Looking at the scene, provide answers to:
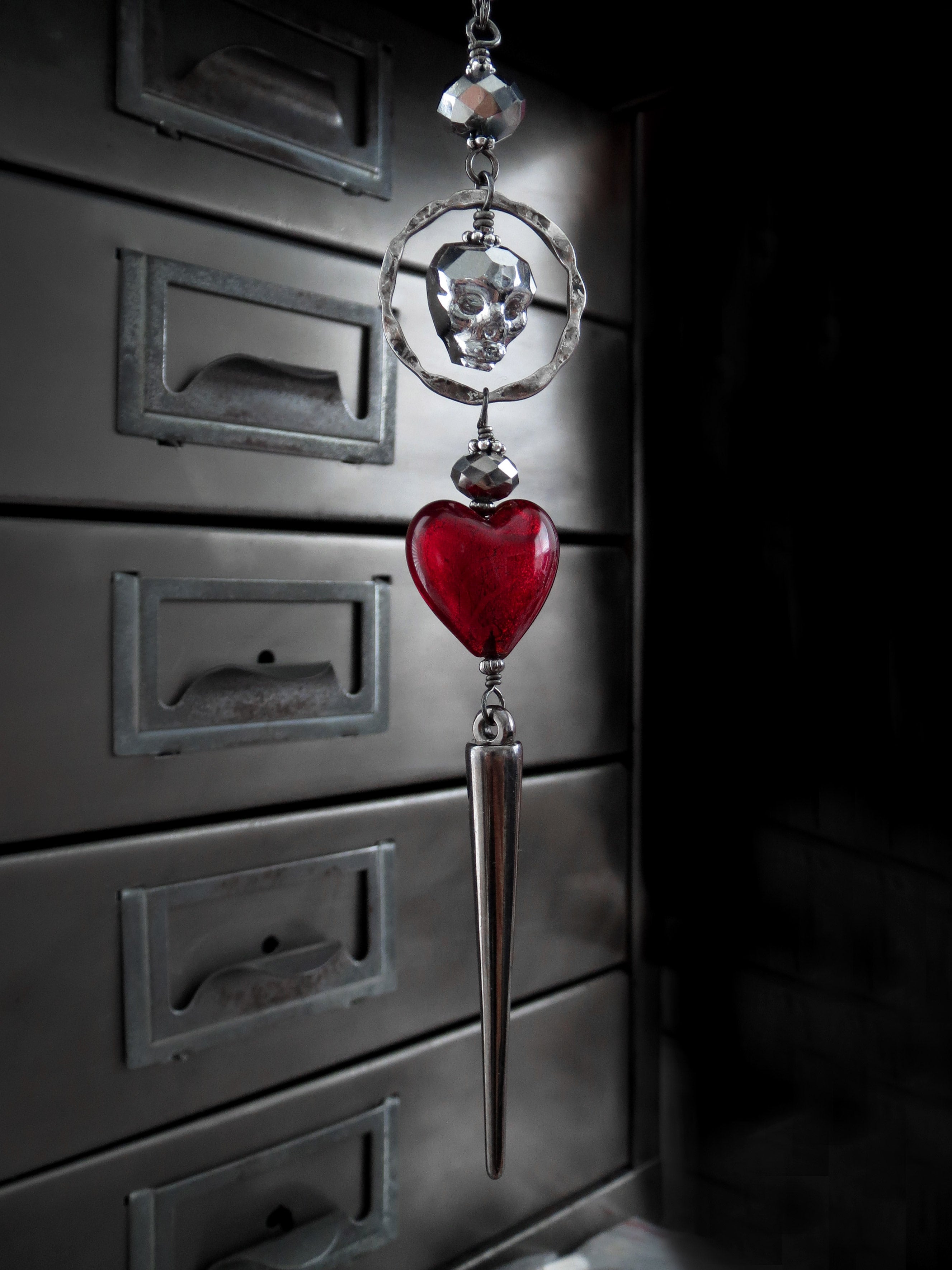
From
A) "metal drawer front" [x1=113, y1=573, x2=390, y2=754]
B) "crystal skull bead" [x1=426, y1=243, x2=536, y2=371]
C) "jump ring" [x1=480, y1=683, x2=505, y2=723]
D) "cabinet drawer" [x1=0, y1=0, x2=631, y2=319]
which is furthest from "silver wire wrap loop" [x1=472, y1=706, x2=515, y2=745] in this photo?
"cabinet drawer" [x1=0, y1=0, x2=631, y2=319]

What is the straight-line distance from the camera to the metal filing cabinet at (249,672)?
527 millimetres

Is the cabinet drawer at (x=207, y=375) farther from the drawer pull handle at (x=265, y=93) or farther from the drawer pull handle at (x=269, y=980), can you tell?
the drawer pull handle at (x=269, y=980)

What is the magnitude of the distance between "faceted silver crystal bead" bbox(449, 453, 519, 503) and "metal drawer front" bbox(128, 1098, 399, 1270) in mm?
485

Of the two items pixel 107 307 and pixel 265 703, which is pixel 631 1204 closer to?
pixel 265 703

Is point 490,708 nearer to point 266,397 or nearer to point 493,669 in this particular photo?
point 493,669

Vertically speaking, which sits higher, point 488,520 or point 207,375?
point 207,375

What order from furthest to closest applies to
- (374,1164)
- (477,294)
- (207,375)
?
(374,1164), (207,375), (477,294)

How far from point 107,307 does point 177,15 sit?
0.59 feet

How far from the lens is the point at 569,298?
1.03 ft

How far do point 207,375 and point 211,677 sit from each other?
18 cm

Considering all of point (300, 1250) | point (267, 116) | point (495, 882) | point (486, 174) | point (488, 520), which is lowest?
point (300, 1250)

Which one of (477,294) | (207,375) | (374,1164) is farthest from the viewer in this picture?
(374,1164)

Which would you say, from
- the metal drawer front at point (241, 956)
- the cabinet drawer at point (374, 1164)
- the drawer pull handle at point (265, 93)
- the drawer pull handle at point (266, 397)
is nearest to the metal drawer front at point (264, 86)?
the drawer pull handle at point (265, 93)

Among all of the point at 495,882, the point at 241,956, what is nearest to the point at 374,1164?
the point at 241,956
